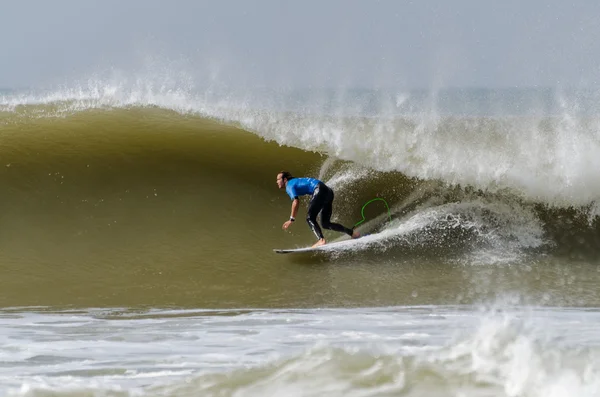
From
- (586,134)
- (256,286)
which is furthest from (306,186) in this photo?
(586,134)

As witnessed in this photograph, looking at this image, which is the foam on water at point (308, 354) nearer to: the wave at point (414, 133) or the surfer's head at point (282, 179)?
the surfer's head at point (282, 179)

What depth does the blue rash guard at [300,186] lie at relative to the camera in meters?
7.77

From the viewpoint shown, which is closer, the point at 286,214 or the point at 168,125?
the point at 286,214

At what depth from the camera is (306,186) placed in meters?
7.85

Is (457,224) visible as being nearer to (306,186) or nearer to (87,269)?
(306,186)

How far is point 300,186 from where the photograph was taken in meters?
7.82

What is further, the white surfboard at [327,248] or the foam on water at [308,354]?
the white surfboard at [327,248]

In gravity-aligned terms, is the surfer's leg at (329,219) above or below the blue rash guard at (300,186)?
below

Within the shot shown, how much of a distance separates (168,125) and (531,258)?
556 centimetres

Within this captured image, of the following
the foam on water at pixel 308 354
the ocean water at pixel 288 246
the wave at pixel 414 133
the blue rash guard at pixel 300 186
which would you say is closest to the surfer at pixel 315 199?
the blue rash guard at pixel 300 186

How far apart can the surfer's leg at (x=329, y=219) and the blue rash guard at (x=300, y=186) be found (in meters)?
0.20

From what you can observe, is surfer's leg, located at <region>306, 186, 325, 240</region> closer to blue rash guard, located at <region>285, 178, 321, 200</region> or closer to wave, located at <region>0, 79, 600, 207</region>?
→ blue rash guard, located at <region>285, 178, 321, 200</region>

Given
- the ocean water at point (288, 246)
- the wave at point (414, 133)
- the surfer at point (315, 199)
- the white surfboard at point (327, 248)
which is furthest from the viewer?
the wave at point (414, 133)

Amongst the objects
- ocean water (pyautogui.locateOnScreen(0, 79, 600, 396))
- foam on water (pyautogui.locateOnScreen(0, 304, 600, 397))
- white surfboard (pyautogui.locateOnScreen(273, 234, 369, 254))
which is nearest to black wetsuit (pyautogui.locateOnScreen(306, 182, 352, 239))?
white surfboard (pyautogui.locateOnScreen(273, 234, 369, 254))
